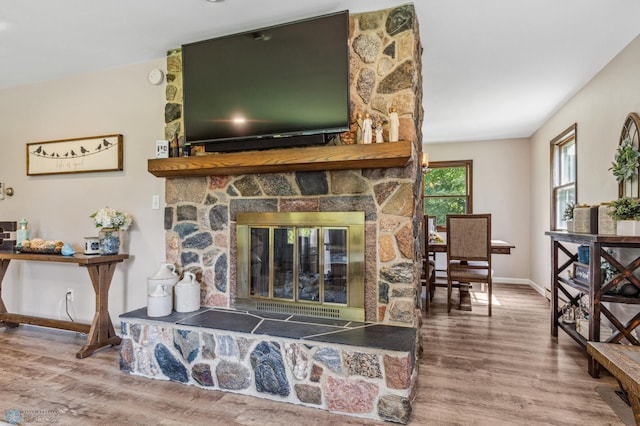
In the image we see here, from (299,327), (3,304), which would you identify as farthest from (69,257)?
(299,327)

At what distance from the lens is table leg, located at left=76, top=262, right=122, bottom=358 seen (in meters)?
2.77

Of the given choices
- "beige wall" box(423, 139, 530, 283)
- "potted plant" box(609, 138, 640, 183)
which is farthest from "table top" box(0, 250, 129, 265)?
"beige wall" box(423, 139, 530, 283)

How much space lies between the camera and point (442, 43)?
274 cm

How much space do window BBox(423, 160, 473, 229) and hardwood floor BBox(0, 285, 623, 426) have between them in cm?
319

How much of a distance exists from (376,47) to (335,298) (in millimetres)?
1686

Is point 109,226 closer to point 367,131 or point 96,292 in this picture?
point 96,292

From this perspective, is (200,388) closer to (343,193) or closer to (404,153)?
(343,193)

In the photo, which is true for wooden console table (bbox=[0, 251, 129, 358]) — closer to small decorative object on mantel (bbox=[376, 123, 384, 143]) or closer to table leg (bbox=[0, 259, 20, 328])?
table leg (bbox=[0, 259, 20, 328])

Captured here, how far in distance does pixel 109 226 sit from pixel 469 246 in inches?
140

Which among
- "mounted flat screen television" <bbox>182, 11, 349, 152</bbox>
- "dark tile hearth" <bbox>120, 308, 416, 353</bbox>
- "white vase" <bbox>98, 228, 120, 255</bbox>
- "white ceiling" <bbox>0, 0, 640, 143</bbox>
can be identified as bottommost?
"dark tile hearth" <bbox>120, 308, 416, 353</bbox>

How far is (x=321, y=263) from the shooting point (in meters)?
2.49

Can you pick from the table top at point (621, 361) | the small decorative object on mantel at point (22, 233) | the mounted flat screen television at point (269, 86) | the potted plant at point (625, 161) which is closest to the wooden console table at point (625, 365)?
the table top at point (621, 361)

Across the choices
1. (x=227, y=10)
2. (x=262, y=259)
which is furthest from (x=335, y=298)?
(x=227, y=10)

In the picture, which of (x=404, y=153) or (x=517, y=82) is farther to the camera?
(x=517, y=82)
